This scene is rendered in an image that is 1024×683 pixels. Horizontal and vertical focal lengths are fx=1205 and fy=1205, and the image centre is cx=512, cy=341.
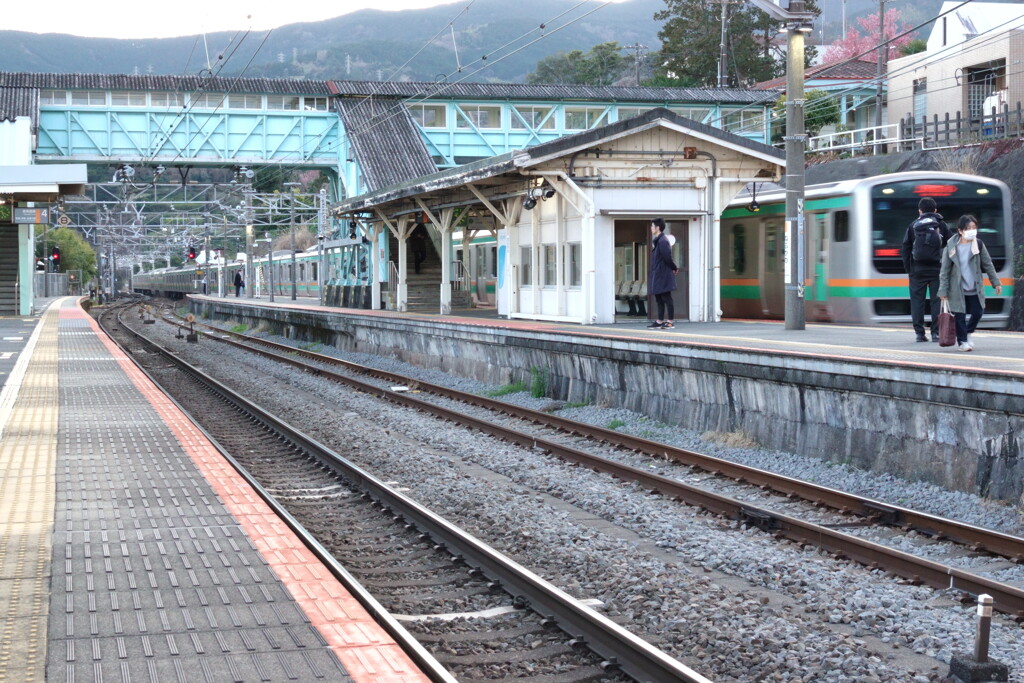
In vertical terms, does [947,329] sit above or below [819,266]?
below

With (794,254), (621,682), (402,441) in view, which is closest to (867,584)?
(621,682)

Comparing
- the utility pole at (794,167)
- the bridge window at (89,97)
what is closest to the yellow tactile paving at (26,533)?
the utility pole at (794,167)

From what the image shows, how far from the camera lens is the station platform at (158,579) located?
4.98 meters

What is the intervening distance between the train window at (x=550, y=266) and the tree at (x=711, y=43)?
57951 millimetres

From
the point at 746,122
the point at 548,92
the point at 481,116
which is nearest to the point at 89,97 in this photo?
the point at 481,116

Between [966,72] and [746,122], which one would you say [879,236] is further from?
[746,122]

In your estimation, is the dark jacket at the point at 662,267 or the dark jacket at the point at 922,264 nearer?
the dark jacket at the point at 922,264

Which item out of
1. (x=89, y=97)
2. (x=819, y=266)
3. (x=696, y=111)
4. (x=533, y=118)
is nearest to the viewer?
(x=819, y=266)

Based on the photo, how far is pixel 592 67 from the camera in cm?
10806

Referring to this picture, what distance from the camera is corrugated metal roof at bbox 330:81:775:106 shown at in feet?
154

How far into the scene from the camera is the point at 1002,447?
9.21m

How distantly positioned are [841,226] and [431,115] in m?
28.8

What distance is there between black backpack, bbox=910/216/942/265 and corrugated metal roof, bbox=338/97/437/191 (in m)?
29.8

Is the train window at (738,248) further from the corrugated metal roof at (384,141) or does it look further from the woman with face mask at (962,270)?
the corrugated metal roof at (384,141)
